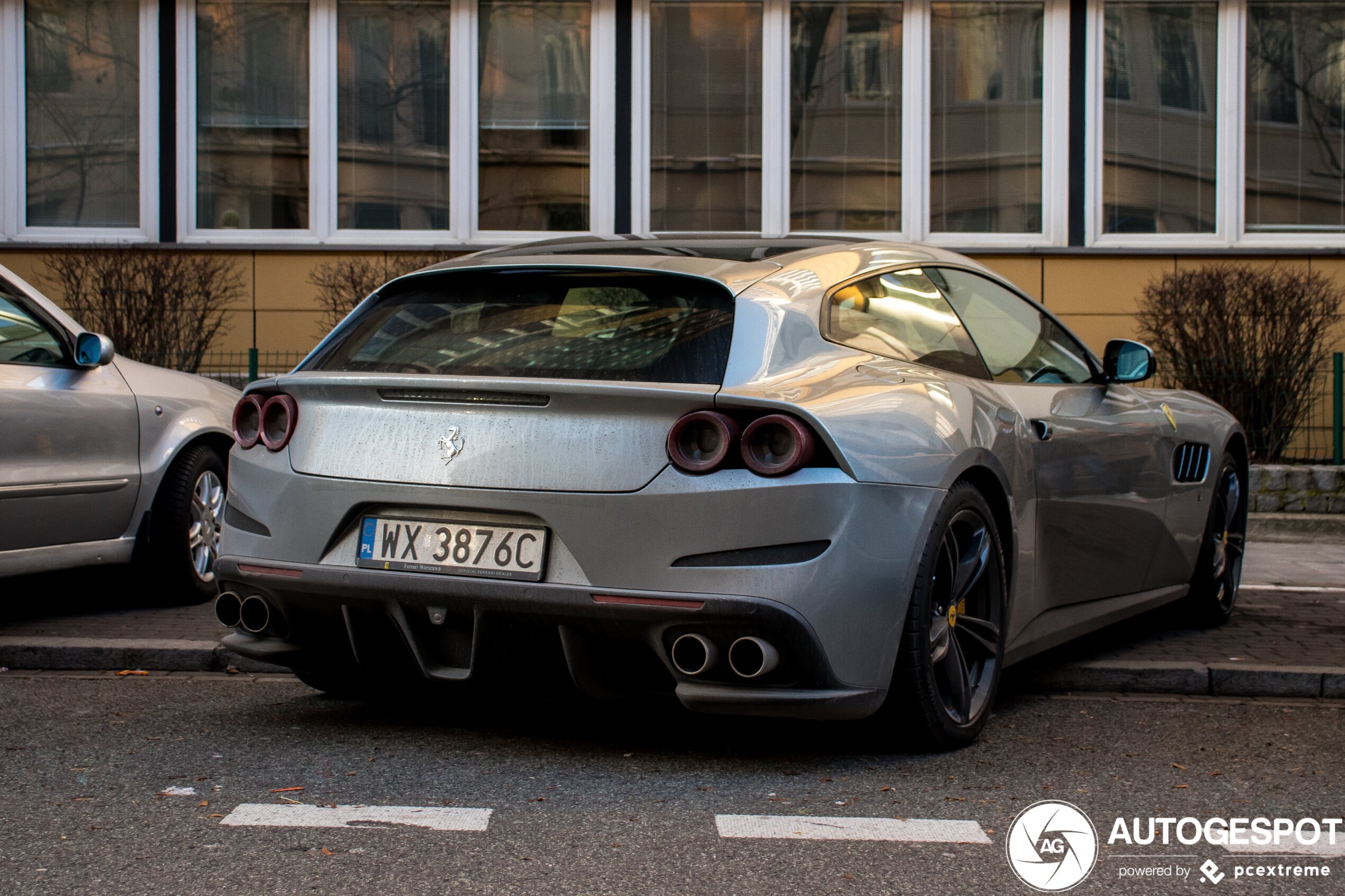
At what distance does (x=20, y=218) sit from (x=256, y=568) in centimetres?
1136

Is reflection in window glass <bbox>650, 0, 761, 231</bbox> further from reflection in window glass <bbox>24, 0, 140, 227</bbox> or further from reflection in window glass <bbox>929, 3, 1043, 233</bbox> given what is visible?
reflection in window glass <bbox>24, 0, 140, 227</bbox>

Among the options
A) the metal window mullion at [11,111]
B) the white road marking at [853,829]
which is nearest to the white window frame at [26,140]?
the metal window mullion at [11,111]

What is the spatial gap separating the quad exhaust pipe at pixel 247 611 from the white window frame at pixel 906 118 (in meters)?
10.2

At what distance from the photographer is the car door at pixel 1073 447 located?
484cm

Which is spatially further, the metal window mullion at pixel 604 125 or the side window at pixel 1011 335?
the metal window mullion at pixel 604 125

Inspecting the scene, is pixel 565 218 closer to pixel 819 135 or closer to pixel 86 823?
pixel 819 135

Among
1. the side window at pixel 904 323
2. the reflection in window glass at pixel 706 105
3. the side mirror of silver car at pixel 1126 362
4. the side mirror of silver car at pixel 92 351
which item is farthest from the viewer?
the reflection in window glass at pixel 706 105

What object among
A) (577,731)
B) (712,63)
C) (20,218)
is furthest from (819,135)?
(577,731)

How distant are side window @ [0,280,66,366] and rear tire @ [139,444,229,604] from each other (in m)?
0.77

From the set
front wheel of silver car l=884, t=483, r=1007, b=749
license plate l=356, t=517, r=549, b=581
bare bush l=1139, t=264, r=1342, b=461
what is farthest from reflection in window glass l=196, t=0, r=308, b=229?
front wheel of silver car l=884, t=483, r=1007, b=749

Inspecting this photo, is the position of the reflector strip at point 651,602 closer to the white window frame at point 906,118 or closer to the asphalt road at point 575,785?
the asphalt road at point 575,785

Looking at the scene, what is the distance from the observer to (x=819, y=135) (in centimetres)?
1425

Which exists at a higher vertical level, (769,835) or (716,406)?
(716,406)

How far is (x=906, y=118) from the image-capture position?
46.5 feet
